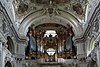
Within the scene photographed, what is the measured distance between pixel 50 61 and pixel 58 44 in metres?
4.01

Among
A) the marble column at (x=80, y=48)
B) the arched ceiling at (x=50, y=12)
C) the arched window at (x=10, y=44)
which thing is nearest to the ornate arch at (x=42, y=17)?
the arched ceiling at (x=50, y=12)

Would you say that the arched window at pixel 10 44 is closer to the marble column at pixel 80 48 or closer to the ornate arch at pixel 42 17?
the ornate arch at pixel 42 17

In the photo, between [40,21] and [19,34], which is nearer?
[19,34]

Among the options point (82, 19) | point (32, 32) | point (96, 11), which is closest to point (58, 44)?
point (32, 32)

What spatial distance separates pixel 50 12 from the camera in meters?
23.9

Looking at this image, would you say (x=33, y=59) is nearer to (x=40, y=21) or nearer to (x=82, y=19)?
(x=40, y=21)

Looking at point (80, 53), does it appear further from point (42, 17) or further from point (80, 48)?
point (42, 17)

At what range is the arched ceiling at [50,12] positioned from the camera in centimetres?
2286

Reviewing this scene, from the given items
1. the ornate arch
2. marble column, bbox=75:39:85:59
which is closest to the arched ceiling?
the ornate arch

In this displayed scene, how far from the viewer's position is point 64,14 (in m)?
23.9

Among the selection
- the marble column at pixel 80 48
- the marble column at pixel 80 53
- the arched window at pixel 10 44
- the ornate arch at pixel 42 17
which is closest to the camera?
the arched window at pixel 10 44

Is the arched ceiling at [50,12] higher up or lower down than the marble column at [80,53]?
higher up

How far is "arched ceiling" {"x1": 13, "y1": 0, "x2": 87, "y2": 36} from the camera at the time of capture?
22.9 m

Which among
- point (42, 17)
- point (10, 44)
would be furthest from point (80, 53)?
point (10, 44)
